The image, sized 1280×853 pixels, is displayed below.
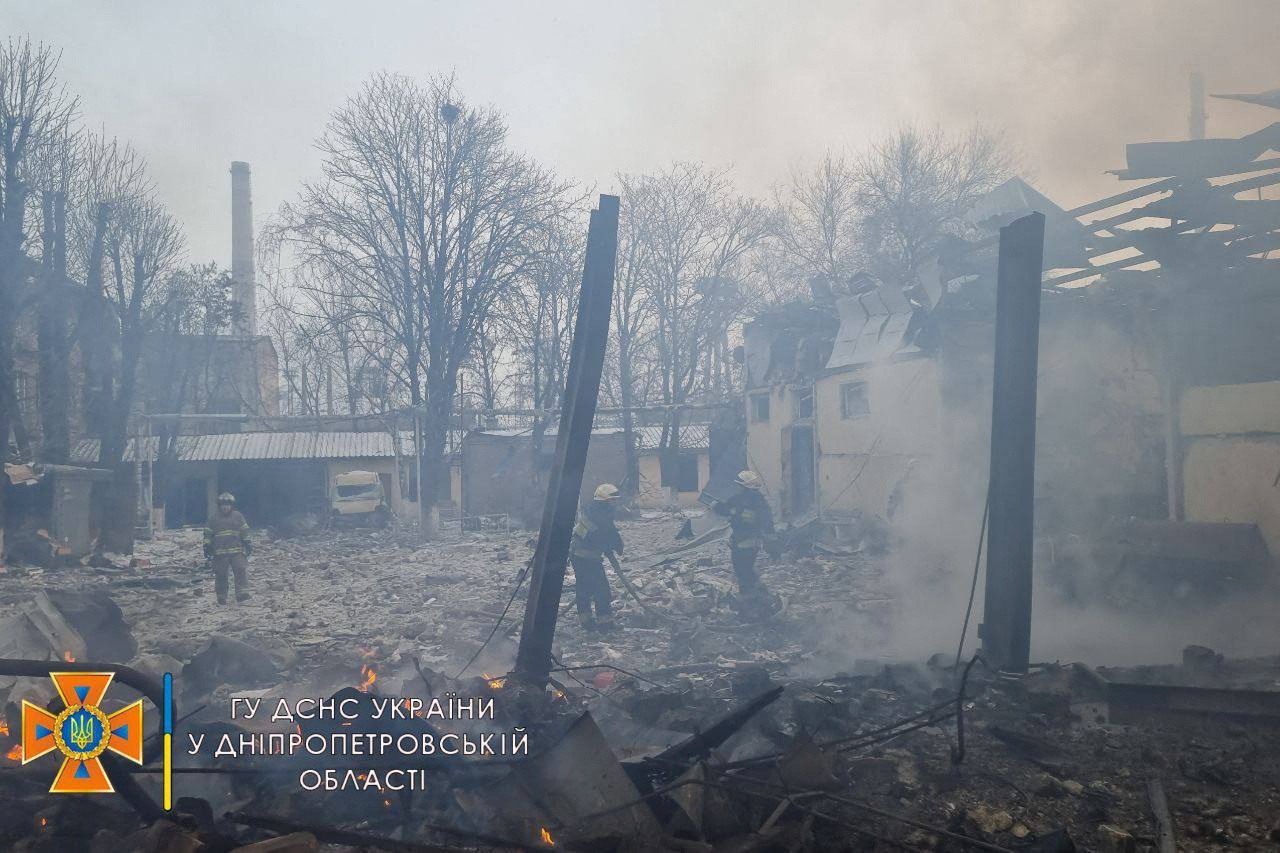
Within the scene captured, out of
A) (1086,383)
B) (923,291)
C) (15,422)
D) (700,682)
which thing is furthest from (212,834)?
(15,422)

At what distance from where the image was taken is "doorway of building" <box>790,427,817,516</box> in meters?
20.6

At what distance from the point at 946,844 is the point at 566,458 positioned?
322 centimetres

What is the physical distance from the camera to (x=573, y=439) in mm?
5633

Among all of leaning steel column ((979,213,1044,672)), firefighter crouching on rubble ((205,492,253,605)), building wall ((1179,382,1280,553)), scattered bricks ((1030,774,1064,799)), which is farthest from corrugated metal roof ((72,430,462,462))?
scattered bricks ((1030,774,1064,799))

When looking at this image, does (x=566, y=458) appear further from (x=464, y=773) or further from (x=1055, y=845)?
(x=1055, y=845)

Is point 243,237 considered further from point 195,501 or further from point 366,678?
point 366,678

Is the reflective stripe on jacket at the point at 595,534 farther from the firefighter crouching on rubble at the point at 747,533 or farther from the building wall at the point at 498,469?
the building wall at the point at 498,469

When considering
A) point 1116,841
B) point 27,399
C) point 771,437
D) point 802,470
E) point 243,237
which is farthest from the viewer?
point 243,237

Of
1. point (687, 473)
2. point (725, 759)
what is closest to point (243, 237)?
point (687, 473)

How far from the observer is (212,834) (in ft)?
11.0

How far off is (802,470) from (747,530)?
36.4ft

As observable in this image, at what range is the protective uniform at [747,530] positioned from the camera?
33.4 feet

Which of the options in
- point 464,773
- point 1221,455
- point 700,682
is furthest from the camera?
point 1221,455

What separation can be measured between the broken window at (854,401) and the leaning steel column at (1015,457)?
36.5ft
